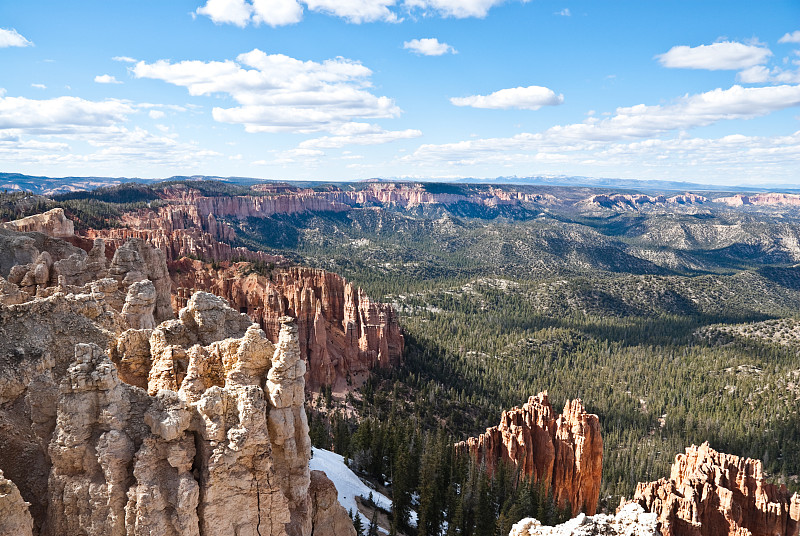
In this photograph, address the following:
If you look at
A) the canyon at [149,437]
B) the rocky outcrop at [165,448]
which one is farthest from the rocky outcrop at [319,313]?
the rocky outcrop at [165,448]

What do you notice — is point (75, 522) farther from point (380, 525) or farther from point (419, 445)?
point (419, 445)

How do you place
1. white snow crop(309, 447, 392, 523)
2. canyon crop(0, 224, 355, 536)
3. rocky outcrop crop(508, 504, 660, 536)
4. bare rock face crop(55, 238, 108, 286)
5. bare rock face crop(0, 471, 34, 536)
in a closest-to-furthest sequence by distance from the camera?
bare rock face crop(0, 471, 34, 536) < canyon crop(0, 224, 355, 536) < rocky outcrop crop(508, 504, 660, 536) < bare rock face crop(55, 238, 108, 286) < white snow crop(309, 447, 392, 523)

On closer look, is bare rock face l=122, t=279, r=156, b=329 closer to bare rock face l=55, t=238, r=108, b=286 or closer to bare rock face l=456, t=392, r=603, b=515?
bare rock face l=55, t=238, r=108, b=286

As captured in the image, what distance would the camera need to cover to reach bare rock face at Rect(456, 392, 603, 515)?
1515 inches

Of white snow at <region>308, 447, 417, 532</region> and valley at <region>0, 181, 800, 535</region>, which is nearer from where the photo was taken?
white snow at <region>308, 447, 417, 532</region>

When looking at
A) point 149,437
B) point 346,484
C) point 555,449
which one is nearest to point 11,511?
point 149,437

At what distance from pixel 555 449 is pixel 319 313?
97.6 ft

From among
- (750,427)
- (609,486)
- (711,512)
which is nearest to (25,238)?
(711,512)

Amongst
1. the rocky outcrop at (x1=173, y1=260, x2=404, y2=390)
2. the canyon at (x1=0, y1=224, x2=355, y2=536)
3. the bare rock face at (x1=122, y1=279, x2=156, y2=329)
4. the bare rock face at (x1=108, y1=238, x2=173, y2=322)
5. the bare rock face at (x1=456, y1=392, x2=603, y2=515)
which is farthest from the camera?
the rocky outcrop at (x1=173, y1=260, x2=404, y2=390)

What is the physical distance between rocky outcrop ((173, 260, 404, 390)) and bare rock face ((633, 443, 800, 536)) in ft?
122

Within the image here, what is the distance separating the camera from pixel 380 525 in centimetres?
2658

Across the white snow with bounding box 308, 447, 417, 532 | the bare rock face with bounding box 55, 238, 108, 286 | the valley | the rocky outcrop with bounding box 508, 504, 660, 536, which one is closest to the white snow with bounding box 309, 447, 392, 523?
the white snow with bounding box 308, 447, 417, 532

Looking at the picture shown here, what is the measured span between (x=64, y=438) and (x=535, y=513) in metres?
29.2

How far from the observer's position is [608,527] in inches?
416
